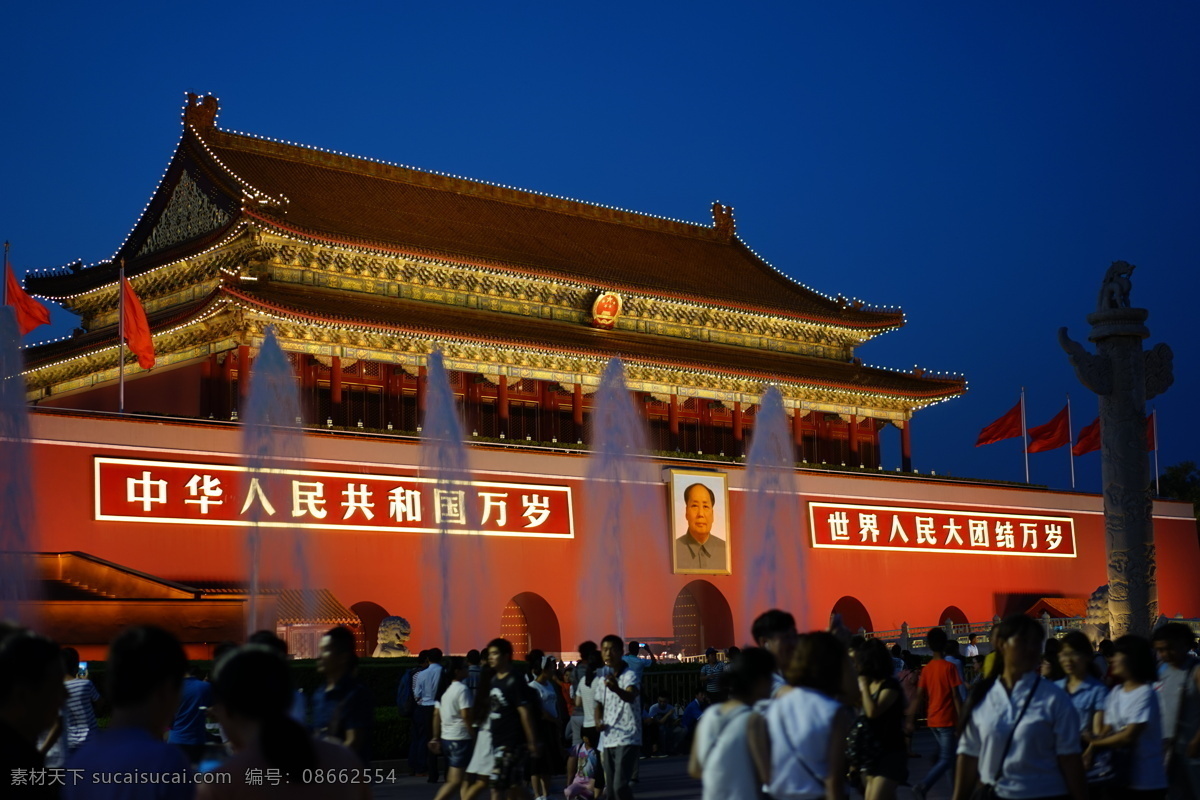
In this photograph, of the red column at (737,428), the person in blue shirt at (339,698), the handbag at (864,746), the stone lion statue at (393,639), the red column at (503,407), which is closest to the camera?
the person in blue shirt at (339,698)

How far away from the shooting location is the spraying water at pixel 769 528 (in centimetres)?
3111

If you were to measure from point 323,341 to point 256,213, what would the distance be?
2.73m

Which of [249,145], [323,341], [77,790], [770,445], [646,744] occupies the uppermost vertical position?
[249,145]

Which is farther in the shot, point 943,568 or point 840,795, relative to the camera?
point 943,568

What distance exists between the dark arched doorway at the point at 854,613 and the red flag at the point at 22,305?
681 inches

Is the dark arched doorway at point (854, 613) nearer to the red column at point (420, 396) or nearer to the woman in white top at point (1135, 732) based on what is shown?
the red column at point (420, 396)

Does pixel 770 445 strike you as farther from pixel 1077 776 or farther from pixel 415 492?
pixel 1077 776

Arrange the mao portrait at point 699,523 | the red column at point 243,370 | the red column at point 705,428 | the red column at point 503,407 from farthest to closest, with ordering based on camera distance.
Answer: the red column at point 705,428 → the red column at point 503,407 → the mao portrait at point 699,523 → the red column at point 243,370

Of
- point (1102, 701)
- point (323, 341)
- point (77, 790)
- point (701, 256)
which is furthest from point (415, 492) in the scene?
point (77, 790)

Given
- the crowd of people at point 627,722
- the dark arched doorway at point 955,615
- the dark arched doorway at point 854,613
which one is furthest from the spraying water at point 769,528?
the crowd of people at point 627,722

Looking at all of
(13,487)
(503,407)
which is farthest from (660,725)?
(503,407)

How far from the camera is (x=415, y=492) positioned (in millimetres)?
26750

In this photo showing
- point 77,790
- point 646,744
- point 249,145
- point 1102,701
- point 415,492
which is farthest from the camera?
point 249,145

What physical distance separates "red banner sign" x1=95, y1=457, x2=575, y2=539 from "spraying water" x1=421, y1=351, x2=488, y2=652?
0.16 ft
